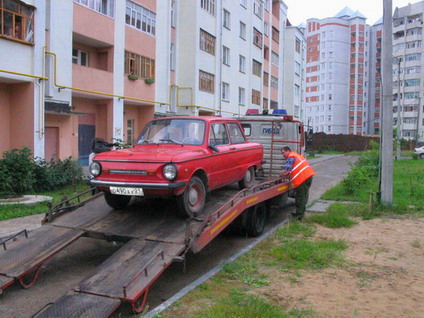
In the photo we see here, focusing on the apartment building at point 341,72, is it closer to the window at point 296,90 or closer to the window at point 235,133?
the window at point 296,90

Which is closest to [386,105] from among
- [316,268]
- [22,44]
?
[316,268]

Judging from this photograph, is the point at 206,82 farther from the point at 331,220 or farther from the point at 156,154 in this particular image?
the point at 156,154

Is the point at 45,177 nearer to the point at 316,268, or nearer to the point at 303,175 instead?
the point at 303,175

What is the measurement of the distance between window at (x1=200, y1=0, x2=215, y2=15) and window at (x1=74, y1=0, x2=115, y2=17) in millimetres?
9090

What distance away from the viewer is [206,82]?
29.8 meters

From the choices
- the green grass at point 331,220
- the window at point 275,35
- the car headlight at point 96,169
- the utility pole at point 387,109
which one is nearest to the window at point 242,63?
the window at point 275,35

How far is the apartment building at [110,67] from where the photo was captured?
642 inches

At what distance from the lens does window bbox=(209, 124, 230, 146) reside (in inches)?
293

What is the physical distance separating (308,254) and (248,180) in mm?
2287

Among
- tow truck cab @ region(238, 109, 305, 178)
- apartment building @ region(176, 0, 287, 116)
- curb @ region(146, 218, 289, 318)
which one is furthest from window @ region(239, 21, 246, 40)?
curb @ region(146, 218, 289, 318)

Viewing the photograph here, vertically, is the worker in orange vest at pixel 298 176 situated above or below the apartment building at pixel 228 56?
below

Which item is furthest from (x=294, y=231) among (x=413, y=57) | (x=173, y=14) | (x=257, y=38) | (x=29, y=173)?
(x=413, y=57)

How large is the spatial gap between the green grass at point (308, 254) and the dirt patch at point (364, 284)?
0.69 feet

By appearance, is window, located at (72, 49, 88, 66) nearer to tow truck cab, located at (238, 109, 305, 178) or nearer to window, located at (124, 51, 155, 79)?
window, located at (124, 51, 155, 79)
